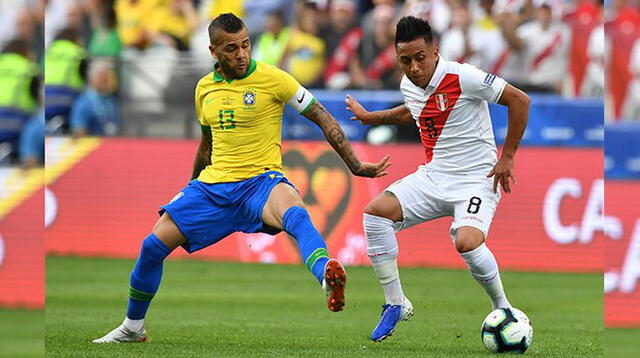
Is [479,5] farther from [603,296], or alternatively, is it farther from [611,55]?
[603,296]

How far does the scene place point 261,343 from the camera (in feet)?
29.4

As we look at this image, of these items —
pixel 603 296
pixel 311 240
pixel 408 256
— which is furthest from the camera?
pixel 408 256

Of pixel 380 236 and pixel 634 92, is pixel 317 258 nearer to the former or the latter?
pixel 380 236

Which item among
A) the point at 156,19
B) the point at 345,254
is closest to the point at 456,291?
the point at 345,254

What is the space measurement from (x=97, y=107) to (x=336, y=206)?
411 centimetres

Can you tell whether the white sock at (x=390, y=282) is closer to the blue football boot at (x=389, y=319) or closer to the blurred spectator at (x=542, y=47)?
the blue football boot at (x=389, y=319)

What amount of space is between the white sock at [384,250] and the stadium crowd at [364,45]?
29.0 ft

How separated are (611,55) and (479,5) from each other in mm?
2369

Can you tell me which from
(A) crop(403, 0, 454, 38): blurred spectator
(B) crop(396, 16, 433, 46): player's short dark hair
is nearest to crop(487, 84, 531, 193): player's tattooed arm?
(B) crop(396, 16, 433, 46): player's short dark hair

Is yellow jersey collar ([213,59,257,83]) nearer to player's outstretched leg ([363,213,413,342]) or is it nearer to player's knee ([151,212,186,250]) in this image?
player's knee ([151,212,186,250])

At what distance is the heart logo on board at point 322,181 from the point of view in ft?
56.3

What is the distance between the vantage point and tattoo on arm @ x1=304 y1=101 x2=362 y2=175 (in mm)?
8609

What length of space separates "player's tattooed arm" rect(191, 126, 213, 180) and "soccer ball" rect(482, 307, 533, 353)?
8.40 feet

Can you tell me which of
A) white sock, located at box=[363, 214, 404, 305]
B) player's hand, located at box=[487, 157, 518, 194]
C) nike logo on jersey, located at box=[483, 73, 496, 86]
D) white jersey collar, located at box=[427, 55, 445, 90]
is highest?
nike logo on jersey, located at box=[483, 73, 496, 86]
